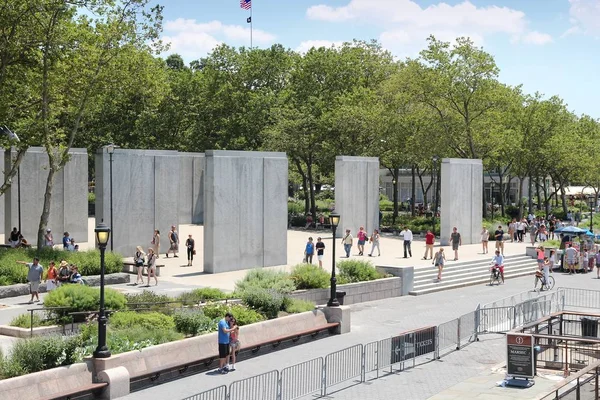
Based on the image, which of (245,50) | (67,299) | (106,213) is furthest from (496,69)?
(67,299)

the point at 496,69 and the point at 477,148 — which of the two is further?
the point at 477,148

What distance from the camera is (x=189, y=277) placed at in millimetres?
31219

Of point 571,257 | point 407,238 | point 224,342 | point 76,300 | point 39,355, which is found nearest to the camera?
point 39,355

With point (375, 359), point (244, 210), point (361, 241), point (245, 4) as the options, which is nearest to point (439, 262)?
point (361, 241)

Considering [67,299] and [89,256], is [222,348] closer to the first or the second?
[67,299]

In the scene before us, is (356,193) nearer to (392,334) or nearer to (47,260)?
(47,260)

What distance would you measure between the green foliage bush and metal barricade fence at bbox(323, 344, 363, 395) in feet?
43.2

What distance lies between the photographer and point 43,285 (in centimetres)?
2734

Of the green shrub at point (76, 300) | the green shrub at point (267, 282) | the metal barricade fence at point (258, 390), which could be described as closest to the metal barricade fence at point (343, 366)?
the metal barricade fence at point (258, 390)

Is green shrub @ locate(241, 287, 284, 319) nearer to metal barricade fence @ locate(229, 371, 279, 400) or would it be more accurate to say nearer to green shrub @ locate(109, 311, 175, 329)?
green shrub @ locate(109, 311, 175, 329)

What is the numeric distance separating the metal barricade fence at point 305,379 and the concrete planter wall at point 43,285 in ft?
41.5

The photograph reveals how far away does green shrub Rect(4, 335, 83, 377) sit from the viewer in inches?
622

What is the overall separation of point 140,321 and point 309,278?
26.8 ft

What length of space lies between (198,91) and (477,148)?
21605 millimetres
